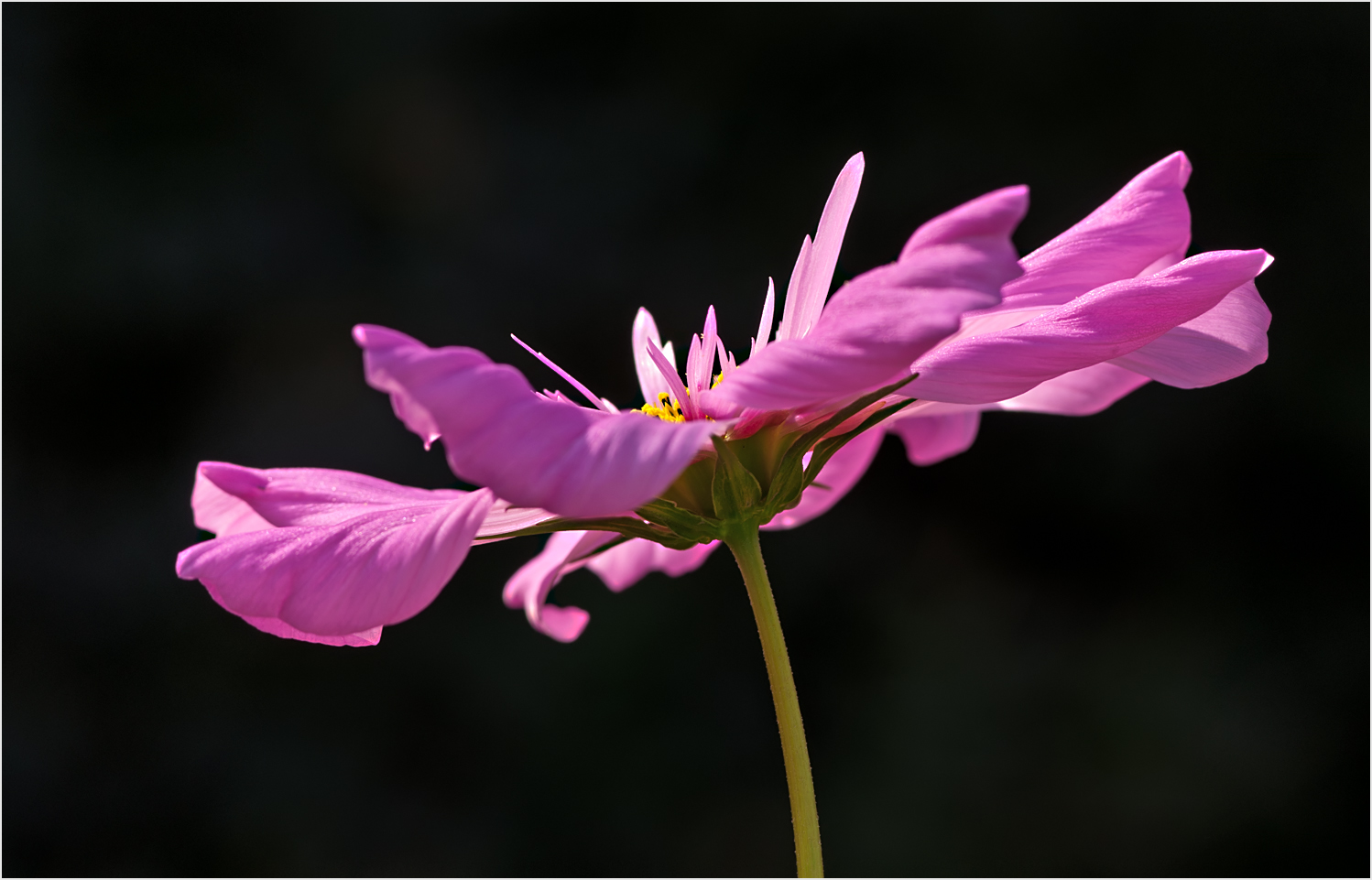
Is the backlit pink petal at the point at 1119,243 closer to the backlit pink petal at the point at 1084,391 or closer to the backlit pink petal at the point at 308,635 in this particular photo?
the backlit pink petal at the point at 1084,391

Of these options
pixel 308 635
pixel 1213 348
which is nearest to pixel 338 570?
pixel 308 635

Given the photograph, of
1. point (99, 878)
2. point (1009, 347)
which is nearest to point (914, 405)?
point (1009, 347)

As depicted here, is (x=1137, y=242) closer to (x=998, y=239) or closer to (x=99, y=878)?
(x=998, y=239)

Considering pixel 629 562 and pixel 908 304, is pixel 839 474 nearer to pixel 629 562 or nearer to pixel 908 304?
pixel 629 562

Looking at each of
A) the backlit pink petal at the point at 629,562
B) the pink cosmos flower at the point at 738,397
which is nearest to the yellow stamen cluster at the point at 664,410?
the pink cosmos flower at the point at 738,397

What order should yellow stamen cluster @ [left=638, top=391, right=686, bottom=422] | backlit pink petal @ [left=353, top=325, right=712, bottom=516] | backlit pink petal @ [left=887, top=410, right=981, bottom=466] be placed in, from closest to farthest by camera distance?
backlit pink petal @ [left=353, top=325, right=712, bottom=516] → yellow stamen cluster @ [left=638, top=391, right=686, bottom=422] → backlit pink petal @ [left=887, top=410, right=981, bottom=466]

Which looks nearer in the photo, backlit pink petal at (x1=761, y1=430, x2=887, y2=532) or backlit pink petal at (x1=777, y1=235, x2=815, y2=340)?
backlit pink petal at (x1=777, y1=235, x2=815, y2=340)

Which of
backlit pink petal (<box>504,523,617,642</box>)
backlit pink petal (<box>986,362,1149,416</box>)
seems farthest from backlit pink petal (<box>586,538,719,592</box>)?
backlit pink petal (<box>986,362,1149,416</box>)

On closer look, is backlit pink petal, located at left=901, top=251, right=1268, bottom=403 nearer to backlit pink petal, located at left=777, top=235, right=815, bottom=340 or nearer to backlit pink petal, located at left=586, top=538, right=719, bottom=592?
backlit pink petal, located at left=777, top=235, right=815, bottom=340
